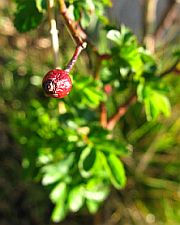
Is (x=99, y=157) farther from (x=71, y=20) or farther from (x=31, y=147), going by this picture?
(x=71, y=20)

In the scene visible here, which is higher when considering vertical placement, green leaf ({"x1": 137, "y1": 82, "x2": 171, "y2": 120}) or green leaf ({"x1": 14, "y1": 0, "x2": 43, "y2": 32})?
green leaf ({"x1": 14, "y1": 0, "x2": 43, "y2": 32})

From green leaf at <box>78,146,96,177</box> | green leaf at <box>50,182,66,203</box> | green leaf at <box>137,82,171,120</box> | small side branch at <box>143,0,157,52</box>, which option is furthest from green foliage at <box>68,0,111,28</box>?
small side branch at <box>143,0,157,52</box>

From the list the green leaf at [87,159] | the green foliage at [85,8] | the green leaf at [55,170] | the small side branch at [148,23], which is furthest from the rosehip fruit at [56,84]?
the small side branch at [148,23]

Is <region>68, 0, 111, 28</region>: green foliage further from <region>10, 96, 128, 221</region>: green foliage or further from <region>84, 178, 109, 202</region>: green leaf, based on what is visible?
<region>84, 178, 109, 202</region>: green leaf

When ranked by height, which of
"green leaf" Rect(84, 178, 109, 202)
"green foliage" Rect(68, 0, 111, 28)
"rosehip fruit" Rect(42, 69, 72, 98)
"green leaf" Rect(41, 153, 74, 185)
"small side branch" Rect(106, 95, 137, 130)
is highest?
"green foliage" Rect(68, 0, 111, 28)

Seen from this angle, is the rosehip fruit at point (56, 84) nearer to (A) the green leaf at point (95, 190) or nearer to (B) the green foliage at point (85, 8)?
(B) the green foliage at point (85, 8)
